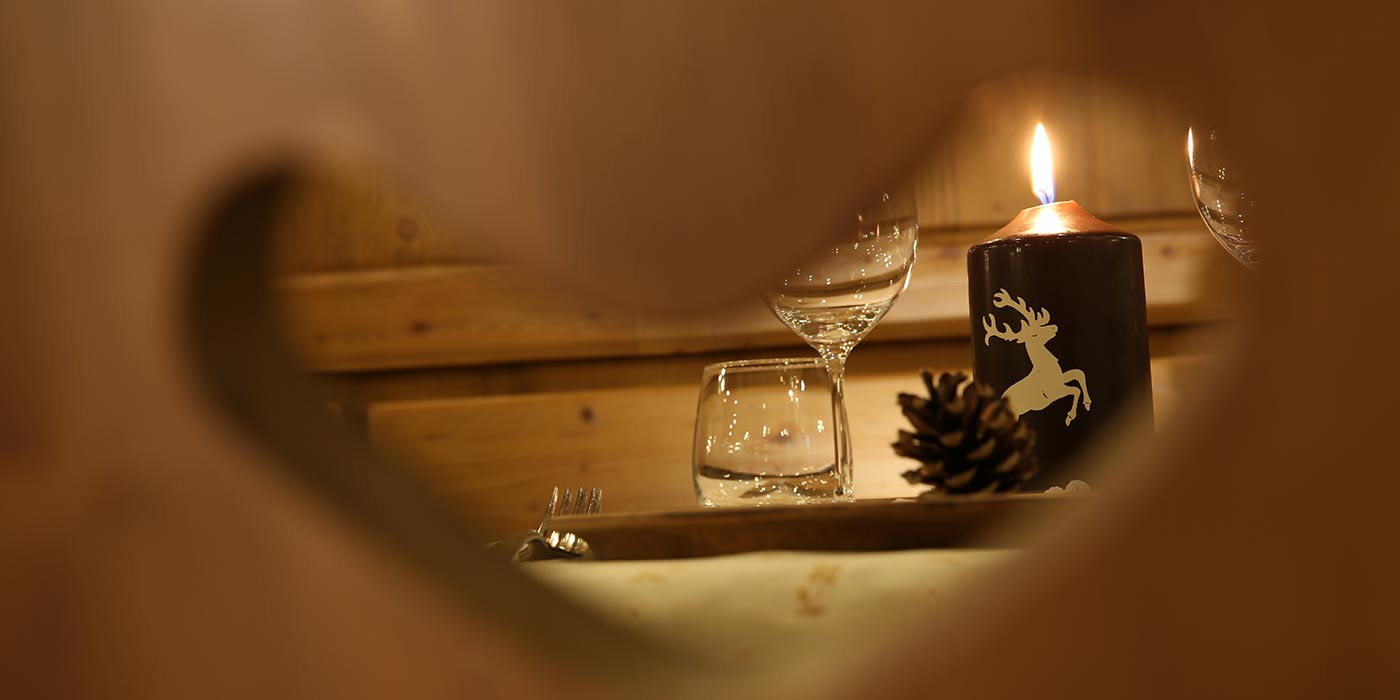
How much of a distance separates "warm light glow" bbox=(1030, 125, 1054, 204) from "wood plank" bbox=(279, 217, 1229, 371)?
1099mm

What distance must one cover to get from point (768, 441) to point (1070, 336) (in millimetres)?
138

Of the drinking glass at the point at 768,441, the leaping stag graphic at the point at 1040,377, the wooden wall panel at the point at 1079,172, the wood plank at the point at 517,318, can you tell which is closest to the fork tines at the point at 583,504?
the drinking glass at the point at 768,441

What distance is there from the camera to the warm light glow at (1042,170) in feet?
1.93

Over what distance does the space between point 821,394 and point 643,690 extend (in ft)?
1.25

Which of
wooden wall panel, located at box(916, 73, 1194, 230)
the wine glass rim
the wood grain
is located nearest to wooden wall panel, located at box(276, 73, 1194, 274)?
wooden wall panel, located at box(916, 73, 1194, 230)

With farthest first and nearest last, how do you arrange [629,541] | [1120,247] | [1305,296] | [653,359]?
[653,359] → [1120,247] → [629,541] → [1305,296]

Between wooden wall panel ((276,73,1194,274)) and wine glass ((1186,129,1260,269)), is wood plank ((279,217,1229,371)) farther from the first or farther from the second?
wine glass ((1186,129,1260,269))

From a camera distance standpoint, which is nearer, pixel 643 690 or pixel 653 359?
pixel 643 690

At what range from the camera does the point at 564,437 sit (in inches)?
72.1

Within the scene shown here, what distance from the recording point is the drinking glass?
0.51 metres

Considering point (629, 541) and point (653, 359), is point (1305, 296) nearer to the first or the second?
point (629, 541)

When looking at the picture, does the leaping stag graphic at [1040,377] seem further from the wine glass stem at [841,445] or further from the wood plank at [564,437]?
the wood plank at [564,437]

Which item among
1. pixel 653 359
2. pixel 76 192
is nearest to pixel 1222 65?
pixel 76 192

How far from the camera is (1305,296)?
0.43 ft
